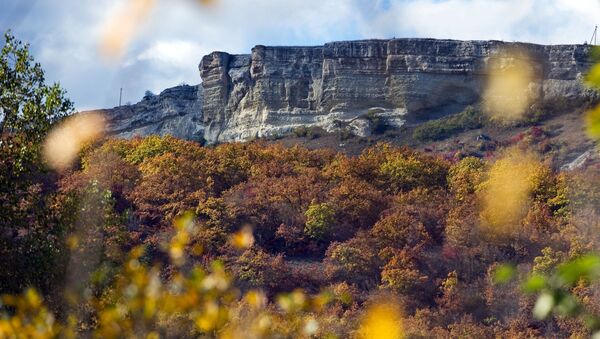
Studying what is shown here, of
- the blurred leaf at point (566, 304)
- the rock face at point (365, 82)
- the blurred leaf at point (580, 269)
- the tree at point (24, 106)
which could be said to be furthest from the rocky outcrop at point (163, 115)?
Result: the blurred leaf at point (580, 269)

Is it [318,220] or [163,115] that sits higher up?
[163,115]

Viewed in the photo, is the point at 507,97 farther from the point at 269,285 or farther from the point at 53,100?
the point at 53,100

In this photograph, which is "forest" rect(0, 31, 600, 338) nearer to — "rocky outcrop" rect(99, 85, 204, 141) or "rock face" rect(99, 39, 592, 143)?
"rock face" rect(99, 39, 592, 143)

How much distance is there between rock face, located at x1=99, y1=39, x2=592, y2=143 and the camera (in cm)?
5388

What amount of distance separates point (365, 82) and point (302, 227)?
25.3 m

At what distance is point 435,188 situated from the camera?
35.8 m

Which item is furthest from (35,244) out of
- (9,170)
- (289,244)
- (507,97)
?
(507,97)

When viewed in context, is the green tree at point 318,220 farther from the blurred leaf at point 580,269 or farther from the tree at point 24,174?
the blurred leaf at point 580,269

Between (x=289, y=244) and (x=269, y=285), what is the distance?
12.9 ft

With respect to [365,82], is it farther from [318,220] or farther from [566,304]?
[566,304]

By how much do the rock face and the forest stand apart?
1024cm

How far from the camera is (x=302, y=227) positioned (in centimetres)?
3112

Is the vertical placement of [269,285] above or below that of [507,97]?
below

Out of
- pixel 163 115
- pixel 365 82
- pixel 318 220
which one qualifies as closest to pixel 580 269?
pixel 318 220
